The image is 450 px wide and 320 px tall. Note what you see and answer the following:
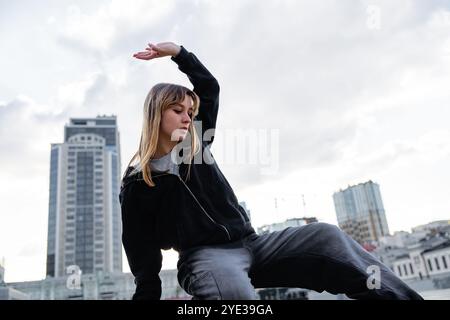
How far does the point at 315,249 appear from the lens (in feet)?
2.86

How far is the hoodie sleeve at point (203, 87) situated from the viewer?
1.05m

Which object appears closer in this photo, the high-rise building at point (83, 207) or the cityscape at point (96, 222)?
the cityscape at point (96, 222)

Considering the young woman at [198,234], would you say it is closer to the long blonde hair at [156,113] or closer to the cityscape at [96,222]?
the long blonde hair at [156,113]

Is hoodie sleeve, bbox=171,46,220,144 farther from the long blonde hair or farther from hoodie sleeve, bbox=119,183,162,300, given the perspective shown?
hoodie sleeve, bbox=119,183,162,300

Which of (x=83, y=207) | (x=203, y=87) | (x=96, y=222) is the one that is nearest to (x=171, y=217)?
(x=203, y=87)

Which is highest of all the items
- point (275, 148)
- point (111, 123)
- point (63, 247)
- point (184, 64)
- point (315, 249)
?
point (111, 123)

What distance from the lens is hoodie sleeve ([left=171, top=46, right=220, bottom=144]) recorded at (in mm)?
1052

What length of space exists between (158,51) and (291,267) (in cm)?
61

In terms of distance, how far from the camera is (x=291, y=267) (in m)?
0.90

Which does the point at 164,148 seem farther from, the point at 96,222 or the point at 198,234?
the point at 96,222

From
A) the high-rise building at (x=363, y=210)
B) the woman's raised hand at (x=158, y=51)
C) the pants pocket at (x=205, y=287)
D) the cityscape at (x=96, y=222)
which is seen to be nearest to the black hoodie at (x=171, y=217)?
the pants pocket at (x=205, y=287)
